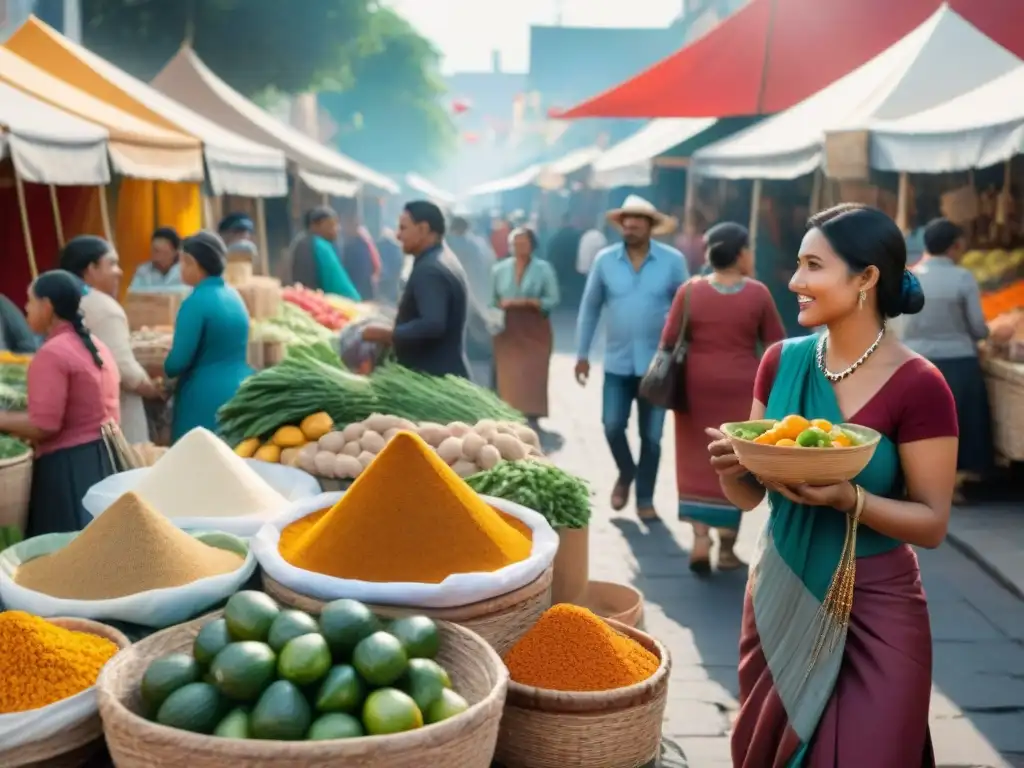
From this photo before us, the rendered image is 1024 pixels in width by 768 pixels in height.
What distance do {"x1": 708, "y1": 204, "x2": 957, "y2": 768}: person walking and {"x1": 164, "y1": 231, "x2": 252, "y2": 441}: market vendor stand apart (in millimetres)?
3635

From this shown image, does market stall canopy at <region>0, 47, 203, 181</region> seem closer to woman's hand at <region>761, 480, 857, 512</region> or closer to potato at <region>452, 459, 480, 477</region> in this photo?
potato at <region>452, 459, 480, 477</region>

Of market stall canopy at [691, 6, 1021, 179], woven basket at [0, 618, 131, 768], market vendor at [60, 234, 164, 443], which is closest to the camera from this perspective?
woven basket at [0, 618, 131, 768]

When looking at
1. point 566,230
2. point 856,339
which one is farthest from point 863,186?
point 566,230

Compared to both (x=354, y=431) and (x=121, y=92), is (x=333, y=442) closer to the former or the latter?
(x=354, y=431)

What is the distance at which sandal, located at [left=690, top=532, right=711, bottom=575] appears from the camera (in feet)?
20.3

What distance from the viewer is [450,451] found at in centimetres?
378

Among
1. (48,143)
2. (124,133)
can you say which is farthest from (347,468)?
→ (124,133)

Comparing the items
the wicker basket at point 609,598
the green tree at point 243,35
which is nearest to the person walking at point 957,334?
the wicker basket at point 609,598

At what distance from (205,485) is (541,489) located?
101cm

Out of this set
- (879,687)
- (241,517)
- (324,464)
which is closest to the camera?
(879,687)

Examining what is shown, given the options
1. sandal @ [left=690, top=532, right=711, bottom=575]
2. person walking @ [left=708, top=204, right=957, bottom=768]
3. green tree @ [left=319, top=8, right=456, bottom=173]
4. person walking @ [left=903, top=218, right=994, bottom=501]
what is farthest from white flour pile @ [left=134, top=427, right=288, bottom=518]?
green tree @ [left=319, top=8, right=456, bottom=173]

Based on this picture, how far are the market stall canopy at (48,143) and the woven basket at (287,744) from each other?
584 cm

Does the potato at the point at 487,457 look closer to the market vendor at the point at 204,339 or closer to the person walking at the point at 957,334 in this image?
the market vendor at the point at 204,339

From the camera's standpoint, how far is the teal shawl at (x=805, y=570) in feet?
8.79
